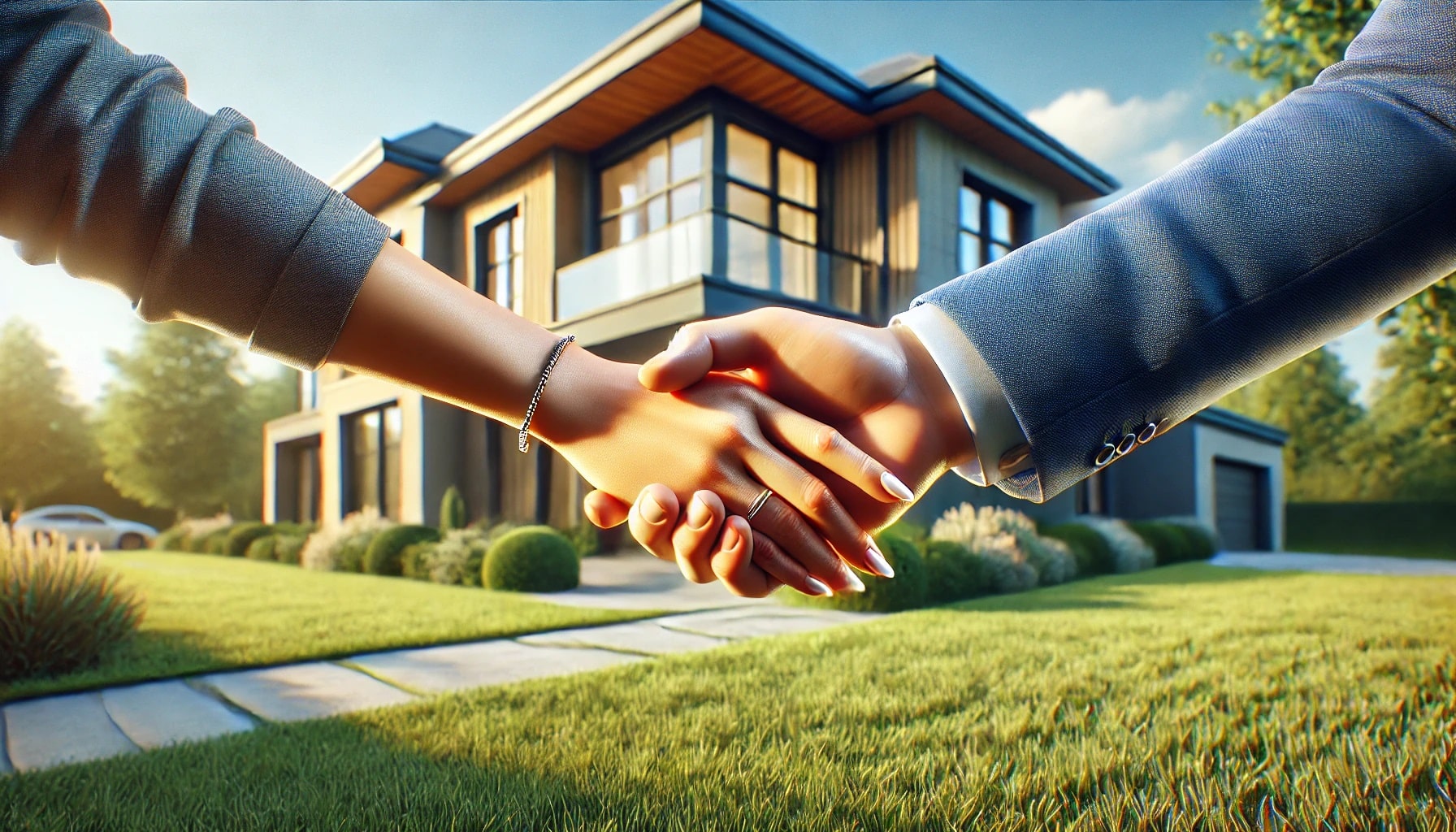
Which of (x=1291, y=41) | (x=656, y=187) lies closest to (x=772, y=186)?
(x=656, y=187)

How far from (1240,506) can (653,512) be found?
66.3 feet

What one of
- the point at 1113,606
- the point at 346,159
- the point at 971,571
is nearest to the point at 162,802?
the point at 1113,606

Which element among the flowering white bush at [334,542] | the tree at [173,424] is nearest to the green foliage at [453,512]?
the flowering white bush at [334,542]

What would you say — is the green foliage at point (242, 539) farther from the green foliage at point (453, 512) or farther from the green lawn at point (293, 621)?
the green lawn at point (293, 621)

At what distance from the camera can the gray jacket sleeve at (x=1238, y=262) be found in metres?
1.31

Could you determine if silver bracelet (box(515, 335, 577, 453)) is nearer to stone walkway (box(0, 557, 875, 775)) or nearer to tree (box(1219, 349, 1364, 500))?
stone walkway (box(0, 557, 875, 775))

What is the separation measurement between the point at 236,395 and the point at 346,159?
17.2 meters

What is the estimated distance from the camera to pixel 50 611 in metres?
3.85

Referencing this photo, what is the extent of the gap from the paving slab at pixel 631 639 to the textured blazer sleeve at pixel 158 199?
3.03 m

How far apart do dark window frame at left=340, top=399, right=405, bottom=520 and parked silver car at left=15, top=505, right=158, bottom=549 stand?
9.86 metres

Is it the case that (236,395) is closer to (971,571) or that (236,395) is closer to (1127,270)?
(971,571)

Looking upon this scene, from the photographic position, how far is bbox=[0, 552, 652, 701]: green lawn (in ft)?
13.0

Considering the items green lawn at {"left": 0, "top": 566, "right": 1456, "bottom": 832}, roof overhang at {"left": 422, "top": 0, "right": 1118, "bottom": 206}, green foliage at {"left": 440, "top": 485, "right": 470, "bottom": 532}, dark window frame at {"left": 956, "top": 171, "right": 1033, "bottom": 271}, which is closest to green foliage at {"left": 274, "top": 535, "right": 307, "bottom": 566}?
green foliage at {"left": 440, "top": 485, "right": 470, "bottom": 532}

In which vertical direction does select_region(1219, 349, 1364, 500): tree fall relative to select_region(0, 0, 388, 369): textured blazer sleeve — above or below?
above
